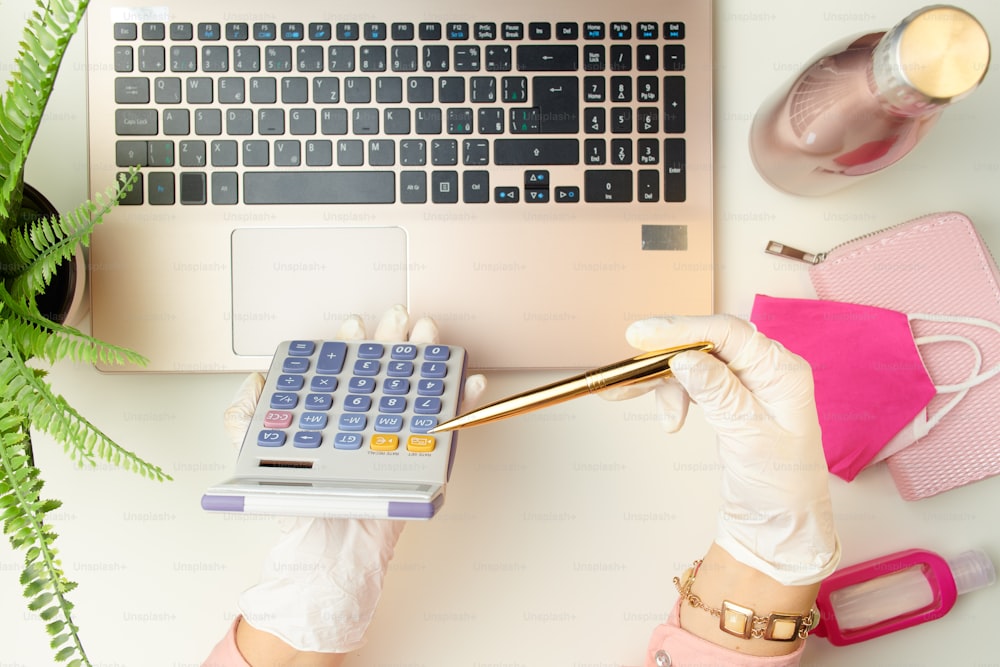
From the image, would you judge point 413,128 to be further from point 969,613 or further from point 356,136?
point 969,613

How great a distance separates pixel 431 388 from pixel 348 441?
0.07 meters

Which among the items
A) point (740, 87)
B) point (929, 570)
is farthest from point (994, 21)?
point (929, 570)

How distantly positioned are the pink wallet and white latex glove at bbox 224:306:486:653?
14.0 inches

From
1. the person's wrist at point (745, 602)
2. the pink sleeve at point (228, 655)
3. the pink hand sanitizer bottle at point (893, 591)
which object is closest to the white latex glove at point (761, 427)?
the person's wrist at point (745, 602)

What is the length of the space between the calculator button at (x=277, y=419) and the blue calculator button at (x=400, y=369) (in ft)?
0.26

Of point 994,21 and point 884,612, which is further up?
point 994,21

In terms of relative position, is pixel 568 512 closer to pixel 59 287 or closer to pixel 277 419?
pixel 277 419

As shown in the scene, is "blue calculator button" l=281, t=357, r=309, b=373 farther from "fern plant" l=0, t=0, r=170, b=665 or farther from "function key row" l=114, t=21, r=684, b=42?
"function key row" l=114, t=21, r=684, b=42

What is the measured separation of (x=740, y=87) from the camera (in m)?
0.58

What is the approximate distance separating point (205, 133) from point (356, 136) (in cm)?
12

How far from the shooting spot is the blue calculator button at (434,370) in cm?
50

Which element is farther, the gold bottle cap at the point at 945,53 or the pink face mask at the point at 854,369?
the pink face mask at the point at 854,369

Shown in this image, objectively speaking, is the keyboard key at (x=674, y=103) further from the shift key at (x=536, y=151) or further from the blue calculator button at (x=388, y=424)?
the blue calculator button at (x=388, y=424)

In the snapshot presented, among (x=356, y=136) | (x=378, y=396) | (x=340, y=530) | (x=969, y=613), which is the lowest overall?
(x=969, y=613)
